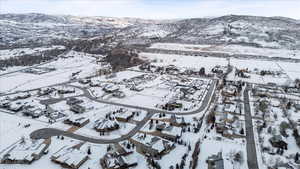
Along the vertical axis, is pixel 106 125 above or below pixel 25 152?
above

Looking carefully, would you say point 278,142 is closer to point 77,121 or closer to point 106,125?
point 106,125

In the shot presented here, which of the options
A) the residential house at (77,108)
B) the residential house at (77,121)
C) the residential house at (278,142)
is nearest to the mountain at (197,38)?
the residential house at (77,108)

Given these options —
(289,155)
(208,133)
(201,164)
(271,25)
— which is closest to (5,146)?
(201,164)

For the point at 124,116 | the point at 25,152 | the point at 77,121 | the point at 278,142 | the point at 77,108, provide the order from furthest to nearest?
the point at 77,108, the point at 124,116, the point at 77,121, the point at 278,142, the point at 25,152

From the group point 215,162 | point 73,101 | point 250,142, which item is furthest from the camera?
point 73,101

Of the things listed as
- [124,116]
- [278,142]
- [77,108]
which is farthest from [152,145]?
[77,108]

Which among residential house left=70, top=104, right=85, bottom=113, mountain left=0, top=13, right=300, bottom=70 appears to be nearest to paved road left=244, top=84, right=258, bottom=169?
residential house left=70, top=104, right=85, bottom=113

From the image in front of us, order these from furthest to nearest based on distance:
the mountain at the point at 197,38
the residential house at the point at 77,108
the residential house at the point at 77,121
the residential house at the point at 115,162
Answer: the mountain at the point at 197,38, the residential house at the point at 77,108, the residential house at the point at 77,121, the residential house at the point at 115,162

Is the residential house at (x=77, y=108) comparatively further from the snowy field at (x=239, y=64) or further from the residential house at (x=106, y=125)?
the snowy field at (x=239, y=64)

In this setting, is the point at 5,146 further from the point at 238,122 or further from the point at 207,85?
the point at 207,85

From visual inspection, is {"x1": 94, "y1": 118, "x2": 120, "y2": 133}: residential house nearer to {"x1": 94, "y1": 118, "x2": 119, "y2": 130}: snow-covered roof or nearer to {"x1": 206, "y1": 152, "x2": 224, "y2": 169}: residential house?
{"x1": 94, "y1": 118, "x2": 119, "y2": 130}: snow-covered roof

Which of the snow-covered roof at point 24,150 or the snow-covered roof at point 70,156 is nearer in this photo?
the snow-covered roof at point 70,156
